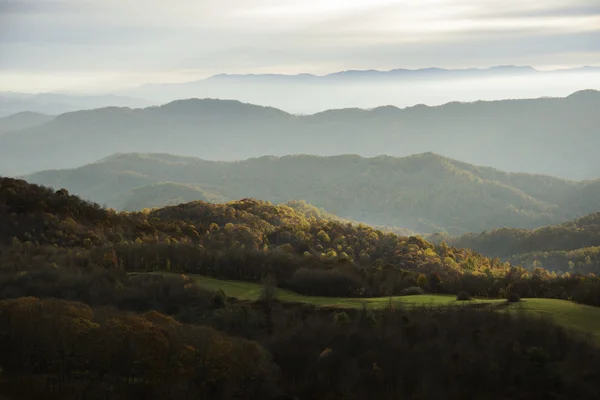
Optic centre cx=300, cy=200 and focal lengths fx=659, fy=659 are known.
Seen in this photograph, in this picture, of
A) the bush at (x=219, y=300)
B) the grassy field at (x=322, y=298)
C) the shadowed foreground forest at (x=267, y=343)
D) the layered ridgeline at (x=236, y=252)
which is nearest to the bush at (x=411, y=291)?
the shadowed foreground forest at (x=267, y=343)

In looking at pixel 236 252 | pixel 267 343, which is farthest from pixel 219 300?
pixel 236 252

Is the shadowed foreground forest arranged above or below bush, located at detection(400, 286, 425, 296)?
above

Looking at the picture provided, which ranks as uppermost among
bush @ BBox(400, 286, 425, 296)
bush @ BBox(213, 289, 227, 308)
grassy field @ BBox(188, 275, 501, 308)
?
bush @ BBox(213, 289, 227, 308)

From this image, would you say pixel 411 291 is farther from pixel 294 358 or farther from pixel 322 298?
pixel 294 358

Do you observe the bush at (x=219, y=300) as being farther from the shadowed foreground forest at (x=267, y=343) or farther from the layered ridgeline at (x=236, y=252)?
the layered ridgeline at (x=236, y=252)

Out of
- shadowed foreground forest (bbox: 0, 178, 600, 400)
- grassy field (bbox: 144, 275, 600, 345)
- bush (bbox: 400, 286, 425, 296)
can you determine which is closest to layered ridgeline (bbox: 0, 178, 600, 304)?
shadowed foreground forest (bbox: 0, 178, 600, 400)

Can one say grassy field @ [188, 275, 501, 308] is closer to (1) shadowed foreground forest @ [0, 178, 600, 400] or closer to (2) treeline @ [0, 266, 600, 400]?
(1) shadowed foreground forest @ [0, 178, 600, 400]

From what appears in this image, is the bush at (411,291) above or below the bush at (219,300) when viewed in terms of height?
below
